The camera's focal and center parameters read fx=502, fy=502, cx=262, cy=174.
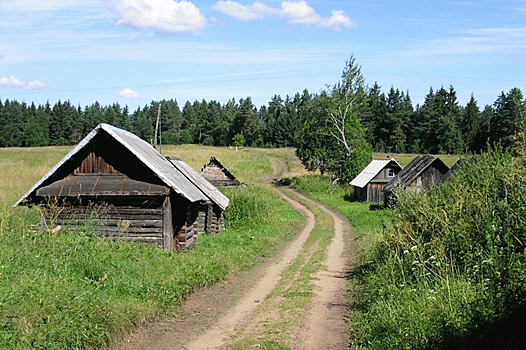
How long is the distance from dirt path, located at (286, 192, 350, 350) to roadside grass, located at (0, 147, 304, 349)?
2.84 meters

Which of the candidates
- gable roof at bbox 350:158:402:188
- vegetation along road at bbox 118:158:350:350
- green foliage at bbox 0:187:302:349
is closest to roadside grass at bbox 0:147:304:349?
green foliage at bbox 0:187:302:349

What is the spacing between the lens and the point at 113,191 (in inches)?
607

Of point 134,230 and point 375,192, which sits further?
point 375,192

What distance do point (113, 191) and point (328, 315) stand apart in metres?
7.97

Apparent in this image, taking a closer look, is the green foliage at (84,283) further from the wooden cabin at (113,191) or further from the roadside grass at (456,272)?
the roadside grass at (456,272)

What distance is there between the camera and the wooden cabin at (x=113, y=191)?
50.6 ft

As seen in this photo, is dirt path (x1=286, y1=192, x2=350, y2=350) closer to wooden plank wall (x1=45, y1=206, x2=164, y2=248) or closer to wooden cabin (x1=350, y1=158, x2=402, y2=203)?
wooden plank wall (x1=45, y1=206, x2=164, y2=248)

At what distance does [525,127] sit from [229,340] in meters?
6.86

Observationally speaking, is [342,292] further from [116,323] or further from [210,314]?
[116,323]

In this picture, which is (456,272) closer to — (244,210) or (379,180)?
(244,210)

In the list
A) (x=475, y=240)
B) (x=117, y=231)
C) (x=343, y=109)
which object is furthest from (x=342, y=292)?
(x=343, y=109)

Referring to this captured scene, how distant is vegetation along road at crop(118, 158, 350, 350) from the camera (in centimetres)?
896

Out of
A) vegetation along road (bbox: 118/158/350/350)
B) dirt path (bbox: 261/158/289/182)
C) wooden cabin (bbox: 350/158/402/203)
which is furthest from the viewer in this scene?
dirt path (bbox: 261/158/289/182)

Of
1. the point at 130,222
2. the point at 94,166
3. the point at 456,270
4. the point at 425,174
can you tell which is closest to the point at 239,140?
the point at 425,174
